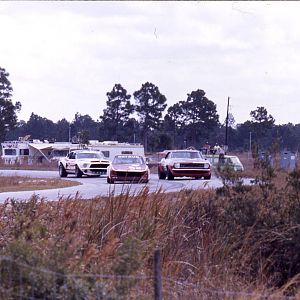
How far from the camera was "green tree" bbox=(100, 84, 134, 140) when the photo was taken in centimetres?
6044

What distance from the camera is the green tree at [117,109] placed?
60438 millimetres

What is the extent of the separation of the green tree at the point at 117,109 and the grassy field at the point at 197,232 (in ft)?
153

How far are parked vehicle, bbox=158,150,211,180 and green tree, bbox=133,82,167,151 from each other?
16543mm

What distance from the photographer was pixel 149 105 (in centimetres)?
5544

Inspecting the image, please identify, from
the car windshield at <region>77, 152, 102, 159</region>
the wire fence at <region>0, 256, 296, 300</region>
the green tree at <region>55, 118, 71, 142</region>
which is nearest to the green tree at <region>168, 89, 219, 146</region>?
the car windshield at <region>77, 152, 102, 159</region>

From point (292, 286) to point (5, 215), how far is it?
426cm

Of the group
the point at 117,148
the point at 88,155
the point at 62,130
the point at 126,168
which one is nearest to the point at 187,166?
the point at 126,168

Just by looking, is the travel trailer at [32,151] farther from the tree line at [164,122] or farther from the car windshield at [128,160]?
the car windshield at [128,160]

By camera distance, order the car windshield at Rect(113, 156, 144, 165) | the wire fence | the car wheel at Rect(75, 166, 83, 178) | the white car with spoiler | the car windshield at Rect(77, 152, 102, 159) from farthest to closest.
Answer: the car wheel at Rect(75, 166, 83, 178), the car windshield at Rect(77, 152, 102, 159), the white car with spoiler, the car windshield at Rect(113, 156, 144, 165), the wire fence

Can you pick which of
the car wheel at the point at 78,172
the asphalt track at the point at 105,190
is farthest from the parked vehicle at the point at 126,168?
the car wheel at the point at 78,172

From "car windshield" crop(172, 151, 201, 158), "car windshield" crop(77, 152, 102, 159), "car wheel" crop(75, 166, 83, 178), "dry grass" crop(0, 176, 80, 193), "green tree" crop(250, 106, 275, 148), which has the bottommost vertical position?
"dry grass" crop(0, 176, 80, 193)

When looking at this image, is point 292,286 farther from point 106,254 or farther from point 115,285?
point 115,285

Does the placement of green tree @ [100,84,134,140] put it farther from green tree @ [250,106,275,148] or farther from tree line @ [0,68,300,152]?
green tree @ [250,106,275,148]

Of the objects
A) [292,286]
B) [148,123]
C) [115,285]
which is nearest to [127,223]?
[292,286]
